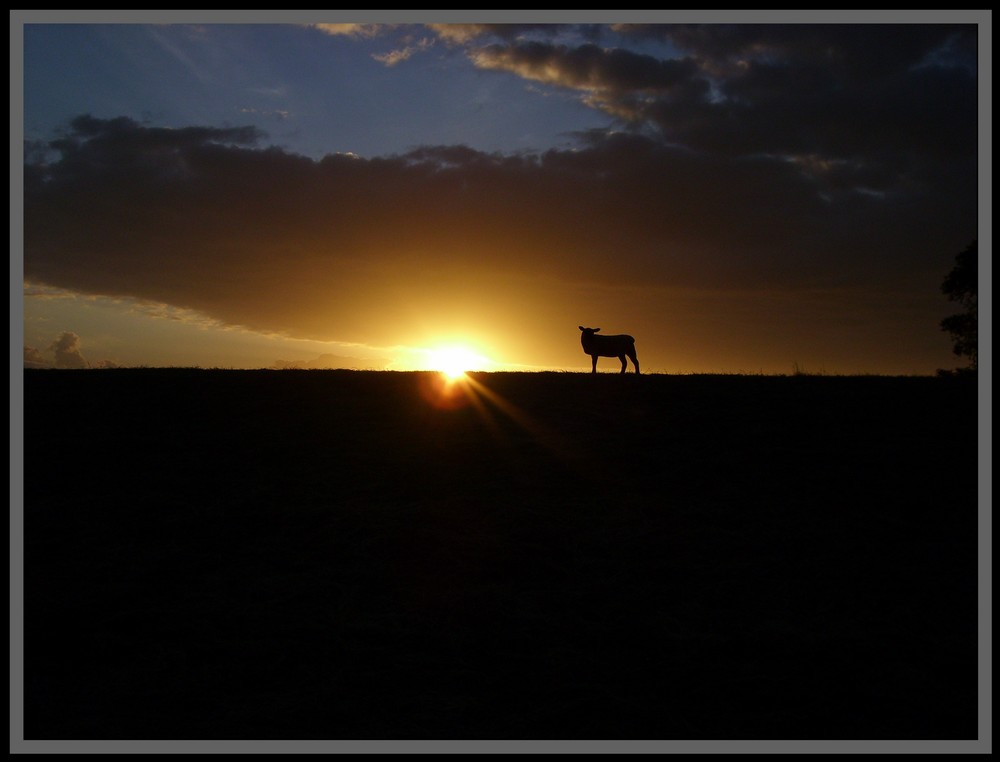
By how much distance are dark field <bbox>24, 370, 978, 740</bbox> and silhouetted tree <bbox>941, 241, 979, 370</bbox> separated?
21011 millimetres

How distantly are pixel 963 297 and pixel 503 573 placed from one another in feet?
110

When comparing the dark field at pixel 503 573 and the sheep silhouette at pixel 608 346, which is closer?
the dark field at pixel 503 573

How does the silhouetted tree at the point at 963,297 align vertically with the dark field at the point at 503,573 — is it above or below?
above

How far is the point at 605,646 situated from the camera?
Answer: 662cm

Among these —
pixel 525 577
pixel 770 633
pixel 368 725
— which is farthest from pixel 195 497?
pixel 770 633

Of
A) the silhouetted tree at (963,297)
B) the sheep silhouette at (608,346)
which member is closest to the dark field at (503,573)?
the sheep silhouette at (608,346)

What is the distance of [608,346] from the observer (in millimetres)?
21859

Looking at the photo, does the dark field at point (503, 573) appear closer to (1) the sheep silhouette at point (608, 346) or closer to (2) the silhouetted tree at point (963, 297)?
(1) the sheep silhouette at point (608, 346)

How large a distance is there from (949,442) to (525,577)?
900 centimetres

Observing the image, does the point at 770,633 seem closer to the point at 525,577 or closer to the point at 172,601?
the point at 525,577

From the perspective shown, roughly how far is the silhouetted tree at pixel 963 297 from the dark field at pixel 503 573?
2101 centimetres

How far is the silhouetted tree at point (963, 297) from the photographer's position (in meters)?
31.5

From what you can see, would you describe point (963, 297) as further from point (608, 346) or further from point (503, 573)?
point (503, 573)

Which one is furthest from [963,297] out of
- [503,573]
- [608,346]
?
[503,573]
